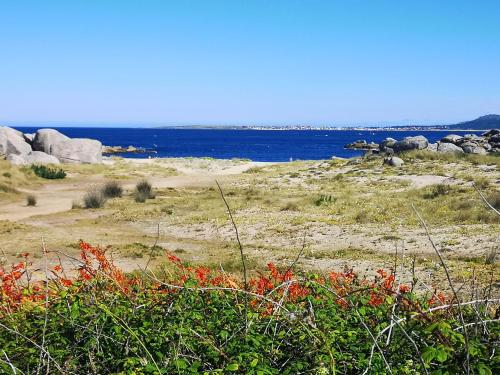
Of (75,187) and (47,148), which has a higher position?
(47,148)

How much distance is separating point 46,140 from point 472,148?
36.7 m

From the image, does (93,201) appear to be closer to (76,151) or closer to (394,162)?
(394,162)

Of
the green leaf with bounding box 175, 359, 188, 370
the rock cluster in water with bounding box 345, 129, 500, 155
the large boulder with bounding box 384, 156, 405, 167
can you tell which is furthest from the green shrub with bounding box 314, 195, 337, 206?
the rock cluster in water with bounding box 345, 129, 500, 155

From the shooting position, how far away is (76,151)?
49406 mm

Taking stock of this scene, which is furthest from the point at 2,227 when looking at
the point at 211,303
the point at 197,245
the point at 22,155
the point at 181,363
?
the point at 22,155

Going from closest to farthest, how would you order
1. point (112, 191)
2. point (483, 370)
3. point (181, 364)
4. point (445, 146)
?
1. point (483, 370)
2. point (181, 364)
3. point (112, 191)
4. point (445, 146)

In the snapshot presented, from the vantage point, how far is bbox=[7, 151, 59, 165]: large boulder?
42.7m

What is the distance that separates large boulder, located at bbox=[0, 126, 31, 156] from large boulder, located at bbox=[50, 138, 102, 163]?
2292mm

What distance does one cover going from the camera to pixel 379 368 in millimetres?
3676

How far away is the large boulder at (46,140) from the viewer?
162ft

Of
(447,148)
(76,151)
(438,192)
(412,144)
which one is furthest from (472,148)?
(76,151)

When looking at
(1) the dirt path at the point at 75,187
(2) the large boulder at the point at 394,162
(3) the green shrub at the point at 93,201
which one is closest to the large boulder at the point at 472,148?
(2) the large boulder at the point at 394,162

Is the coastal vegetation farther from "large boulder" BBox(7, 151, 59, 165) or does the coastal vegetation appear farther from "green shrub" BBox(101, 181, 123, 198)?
"large boulder" BBox(7, 151, 59, 165)

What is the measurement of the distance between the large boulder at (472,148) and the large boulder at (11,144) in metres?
37.3
